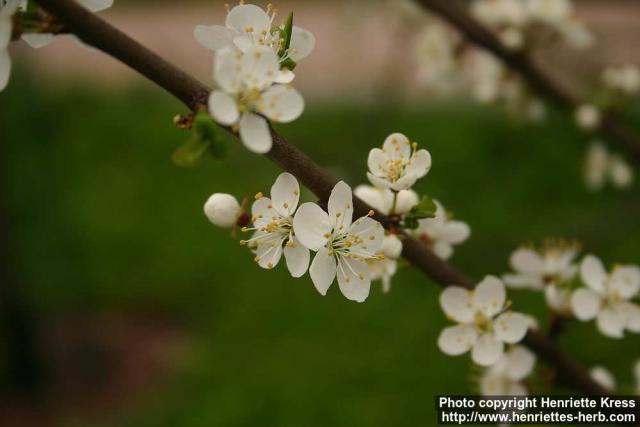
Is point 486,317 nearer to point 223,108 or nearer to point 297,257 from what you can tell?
point 297,257

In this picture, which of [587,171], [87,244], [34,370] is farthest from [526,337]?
[87,244]

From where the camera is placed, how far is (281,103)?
1.21 meters

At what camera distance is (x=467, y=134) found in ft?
18.2

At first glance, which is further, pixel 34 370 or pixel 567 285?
pixel 34 370

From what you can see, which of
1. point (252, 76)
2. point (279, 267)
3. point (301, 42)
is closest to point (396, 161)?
point (301, 42)

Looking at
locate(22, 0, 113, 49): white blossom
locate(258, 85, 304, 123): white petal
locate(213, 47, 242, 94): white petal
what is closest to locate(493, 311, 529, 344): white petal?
locate(258, 85, 304, 123): white petal

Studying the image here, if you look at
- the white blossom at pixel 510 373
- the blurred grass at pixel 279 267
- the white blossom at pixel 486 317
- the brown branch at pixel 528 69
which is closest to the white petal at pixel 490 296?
the white blossom at pixel 486 317

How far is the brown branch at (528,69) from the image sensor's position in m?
2.28

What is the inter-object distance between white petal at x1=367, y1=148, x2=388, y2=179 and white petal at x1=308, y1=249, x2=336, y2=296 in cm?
22

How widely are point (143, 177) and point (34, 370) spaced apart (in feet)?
7.06

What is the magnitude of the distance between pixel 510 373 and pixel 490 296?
0.19m

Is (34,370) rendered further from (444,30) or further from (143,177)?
(444,30)

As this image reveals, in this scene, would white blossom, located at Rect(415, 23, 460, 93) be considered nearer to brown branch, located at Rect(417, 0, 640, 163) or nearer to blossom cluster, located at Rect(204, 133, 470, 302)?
brown branch, located at Rect(417, 0, 640, 163)

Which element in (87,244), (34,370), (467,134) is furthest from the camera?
(467,134)
